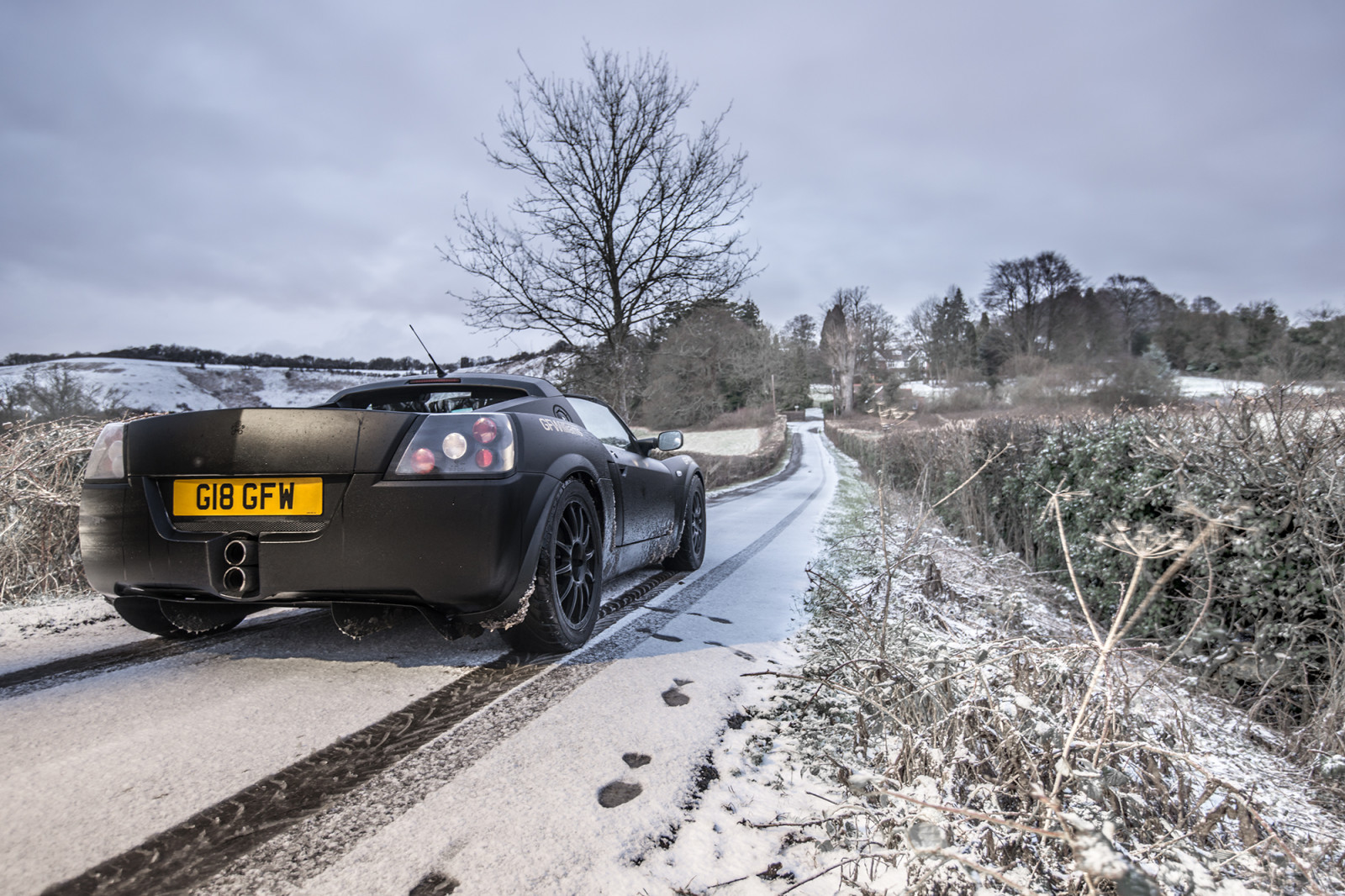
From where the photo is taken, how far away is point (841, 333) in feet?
196

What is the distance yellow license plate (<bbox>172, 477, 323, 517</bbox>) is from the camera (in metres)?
2.25

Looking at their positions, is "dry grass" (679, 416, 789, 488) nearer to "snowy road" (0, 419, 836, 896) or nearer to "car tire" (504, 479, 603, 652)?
"car tire" (504, 479, 603, 652)

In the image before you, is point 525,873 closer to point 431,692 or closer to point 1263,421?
point 431,692

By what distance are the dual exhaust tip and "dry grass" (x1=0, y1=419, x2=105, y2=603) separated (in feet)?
7.96

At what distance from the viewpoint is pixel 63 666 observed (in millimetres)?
2434

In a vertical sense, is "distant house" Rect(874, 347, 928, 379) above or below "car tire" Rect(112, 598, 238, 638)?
above

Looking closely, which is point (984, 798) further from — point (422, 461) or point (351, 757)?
point (422, 461)

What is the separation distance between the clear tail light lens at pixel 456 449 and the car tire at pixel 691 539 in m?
2.54

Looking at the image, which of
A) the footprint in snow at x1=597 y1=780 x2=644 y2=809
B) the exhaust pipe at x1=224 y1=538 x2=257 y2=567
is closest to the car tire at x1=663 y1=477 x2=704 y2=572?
→ the exhaust pipe at x1=224 y1=538 x2=257 y2=567

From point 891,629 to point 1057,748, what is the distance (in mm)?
1360

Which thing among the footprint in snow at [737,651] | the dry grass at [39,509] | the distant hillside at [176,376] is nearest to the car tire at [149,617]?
the dry grass at [39,509]

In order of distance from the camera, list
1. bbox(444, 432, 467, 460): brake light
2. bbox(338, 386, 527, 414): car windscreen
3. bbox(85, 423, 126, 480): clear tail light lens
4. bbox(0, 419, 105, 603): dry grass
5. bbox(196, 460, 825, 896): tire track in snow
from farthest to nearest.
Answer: bbox(0, 419, 105, 603): dry grass → bbox(338, 386, 527, 414): car windscreen → bbox(85, 423, 126, 480): clear tail light lens → bbox(444, 432, 467, 460): brake light → bbox(196, 460, 825, 896): tire track in snow

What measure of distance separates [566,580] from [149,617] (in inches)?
69.7

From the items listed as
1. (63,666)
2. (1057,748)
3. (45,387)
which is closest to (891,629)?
(1057,748)
